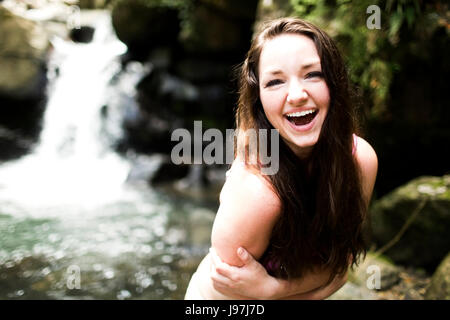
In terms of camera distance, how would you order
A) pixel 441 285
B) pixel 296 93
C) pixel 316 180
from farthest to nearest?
pixel 441 285 → pixel 316 180 → pixel 296 93

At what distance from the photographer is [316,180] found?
1814mm

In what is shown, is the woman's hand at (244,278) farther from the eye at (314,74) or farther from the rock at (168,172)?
the rock at (168,172)

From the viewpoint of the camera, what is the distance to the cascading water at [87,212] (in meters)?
3.91

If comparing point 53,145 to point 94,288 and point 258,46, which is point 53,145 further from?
point 258,46

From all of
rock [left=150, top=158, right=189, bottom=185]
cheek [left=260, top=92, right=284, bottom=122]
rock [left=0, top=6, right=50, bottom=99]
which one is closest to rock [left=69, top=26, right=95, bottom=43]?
rock [left=0, top=6, right=50, bottom=99]

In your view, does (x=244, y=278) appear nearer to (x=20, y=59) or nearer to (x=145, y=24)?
(x=145, y=24)

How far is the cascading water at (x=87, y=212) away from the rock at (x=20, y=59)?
37 centimetres

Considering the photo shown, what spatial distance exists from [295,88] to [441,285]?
2336mm

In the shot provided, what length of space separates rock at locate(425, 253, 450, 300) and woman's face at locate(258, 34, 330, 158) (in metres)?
2.06

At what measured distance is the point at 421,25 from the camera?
4.18 metres

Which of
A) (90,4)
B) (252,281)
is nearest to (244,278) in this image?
(252,281)

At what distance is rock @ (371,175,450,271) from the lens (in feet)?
12.7

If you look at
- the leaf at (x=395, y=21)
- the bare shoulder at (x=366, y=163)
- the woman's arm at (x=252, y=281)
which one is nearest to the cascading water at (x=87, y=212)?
the woman's arm at (x=252, y=281)
